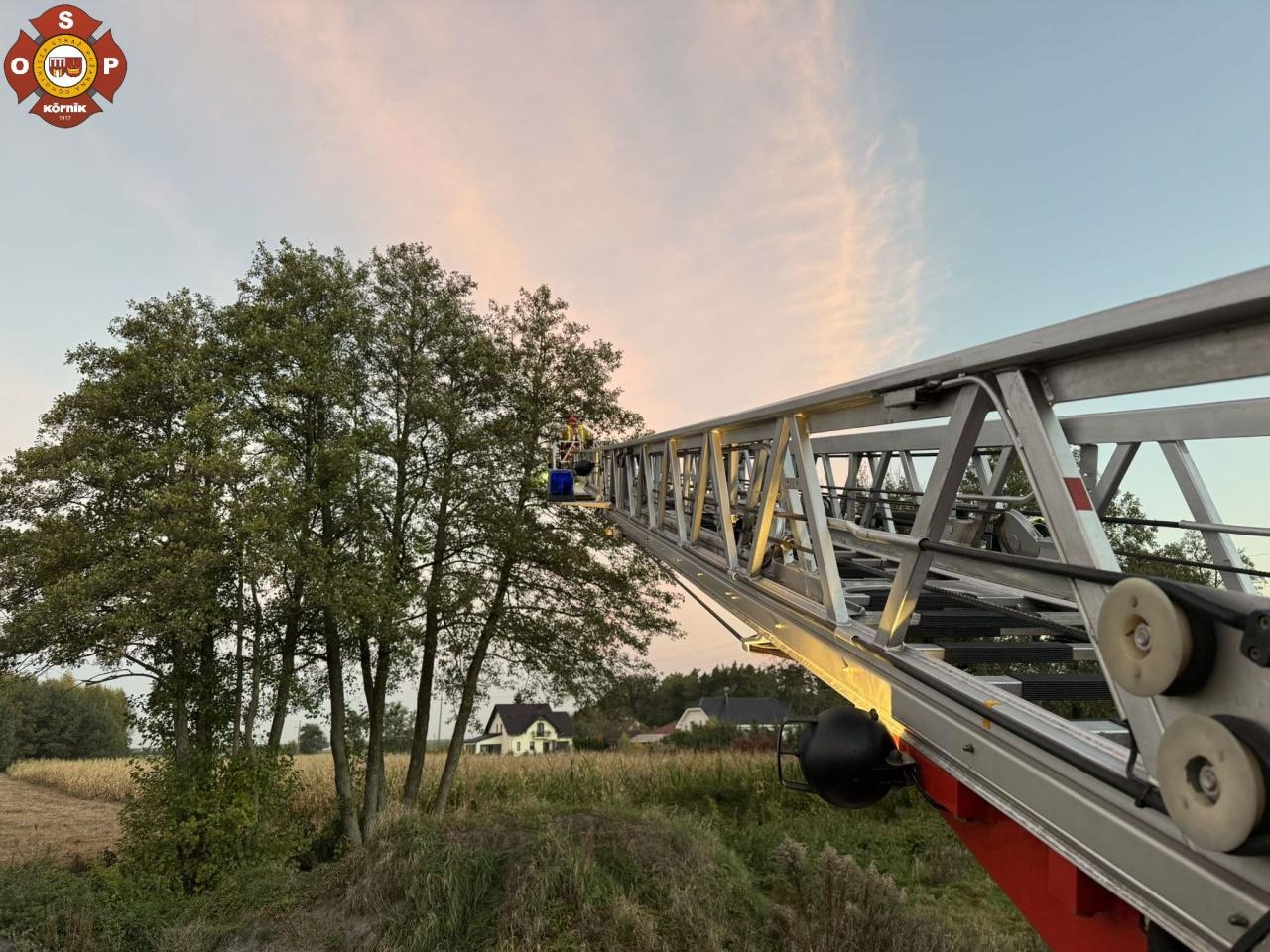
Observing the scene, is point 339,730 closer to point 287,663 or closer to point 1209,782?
point 287,663

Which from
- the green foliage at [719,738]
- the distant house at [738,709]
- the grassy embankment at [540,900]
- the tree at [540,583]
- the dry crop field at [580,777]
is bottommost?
the grassy embankment at [540,900]

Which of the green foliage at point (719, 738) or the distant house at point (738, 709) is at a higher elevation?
the distant house at point (738, 709)

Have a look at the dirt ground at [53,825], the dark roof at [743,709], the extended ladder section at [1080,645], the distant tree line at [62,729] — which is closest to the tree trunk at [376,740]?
the dirt ground at [53,825]

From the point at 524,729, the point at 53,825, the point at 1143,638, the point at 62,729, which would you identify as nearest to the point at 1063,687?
the point at 1143,638

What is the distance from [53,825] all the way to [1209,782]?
19.5 m

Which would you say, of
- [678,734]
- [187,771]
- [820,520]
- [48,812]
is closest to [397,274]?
[187,771]

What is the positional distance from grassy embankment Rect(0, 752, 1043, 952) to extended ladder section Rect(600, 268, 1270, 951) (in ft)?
17.3

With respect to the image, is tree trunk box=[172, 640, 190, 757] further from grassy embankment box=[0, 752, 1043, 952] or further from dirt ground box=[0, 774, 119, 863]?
dirt ground box=[0, 774, 119, 863]

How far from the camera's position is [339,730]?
41.9ft

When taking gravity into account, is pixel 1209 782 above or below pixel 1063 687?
below

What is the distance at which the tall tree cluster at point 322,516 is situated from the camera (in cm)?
989

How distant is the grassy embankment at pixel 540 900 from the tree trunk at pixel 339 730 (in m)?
1.83

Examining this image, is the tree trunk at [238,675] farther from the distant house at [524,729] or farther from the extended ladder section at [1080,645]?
the distant house at [524,729]

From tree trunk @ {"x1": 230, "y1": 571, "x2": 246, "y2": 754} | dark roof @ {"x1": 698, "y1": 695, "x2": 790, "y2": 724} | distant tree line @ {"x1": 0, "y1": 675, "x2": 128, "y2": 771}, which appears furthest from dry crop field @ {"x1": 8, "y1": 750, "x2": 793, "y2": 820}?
dark roof @ {"x1": 698, "y1": 695, "x2": 790, "y2": 724}
